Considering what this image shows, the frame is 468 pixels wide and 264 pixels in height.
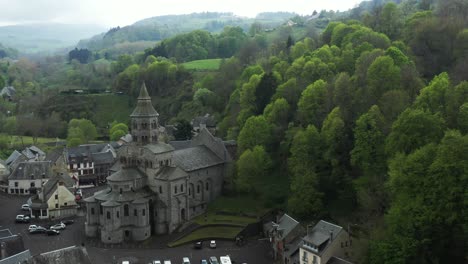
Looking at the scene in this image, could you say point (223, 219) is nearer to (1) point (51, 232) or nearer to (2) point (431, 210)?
(1) point (51, 232)

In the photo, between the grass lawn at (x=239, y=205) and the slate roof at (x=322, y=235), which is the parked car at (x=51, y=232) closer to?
the grass lawn at (x=239, y=205)

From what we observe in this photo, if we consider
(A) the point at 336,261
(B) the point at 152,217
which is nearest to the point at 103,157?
(B) the point at 152,217

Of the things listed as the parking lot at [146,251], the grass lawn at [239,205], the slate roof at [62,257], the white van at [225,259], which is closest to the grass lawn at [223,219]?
the grass lawn at [239,205]

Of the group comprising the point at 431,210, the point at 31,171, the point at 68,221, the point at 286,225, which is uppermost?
the point at 431,210

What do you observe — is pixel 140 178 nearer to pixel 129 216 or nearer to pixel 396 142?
pixel 129 216

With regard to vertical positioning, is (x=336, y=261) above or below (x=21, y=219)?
above
